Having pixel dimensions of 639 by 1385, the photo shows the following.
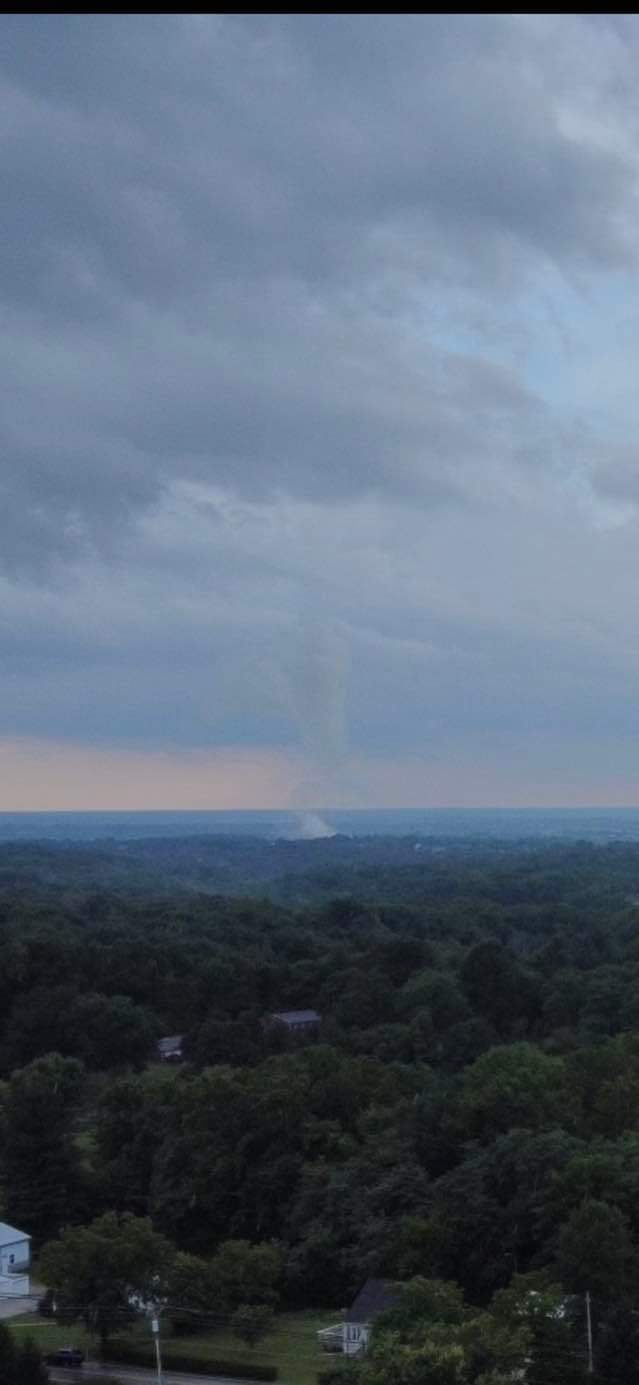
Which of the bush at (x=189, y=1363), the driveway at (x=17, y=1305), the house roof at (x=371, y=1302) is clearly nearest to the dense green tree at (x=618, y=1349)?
the house roof at (x=371, y=1302)

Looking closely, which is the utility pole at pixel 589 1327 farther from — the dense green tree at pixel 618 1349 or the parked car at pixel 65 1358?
the parked car at pixel 65 1358

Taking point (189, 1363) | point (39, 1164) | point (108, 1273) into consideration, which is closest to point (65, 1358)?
point (108, 1273)

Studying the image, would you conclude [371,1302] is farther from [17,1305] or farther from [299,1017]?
[299,1017]

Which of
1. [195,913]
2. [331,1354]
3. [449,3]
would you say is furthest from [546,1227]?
[195,913]

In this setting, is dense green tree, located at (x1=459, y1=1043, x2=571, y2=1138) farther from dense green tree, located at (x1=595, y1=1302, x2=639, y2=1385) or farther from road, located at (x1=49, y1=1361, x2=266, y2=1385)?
road, located at (x1=49, y1=1361, x2=266, y2=1385)

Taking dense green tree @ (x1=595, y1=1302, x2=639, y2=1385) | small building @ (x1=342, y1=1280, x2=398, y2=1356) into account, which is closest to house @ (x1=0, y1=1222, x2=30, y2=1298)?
small building @ (x1=342, y1=1280, x2=398, y2=1356)

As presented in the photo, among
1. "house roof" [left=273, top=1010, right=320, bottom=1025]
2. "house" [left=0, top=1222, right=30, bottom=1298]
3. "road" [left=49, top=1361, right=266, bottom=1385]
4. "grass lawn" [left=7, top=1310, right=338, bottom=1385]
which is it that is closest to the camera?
"road" [left=49, top=1361, right=266, bottom=1385]

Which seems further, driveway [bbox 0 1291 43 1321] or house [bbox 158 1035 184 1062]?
house [bbox 158 1035 184 1062]
